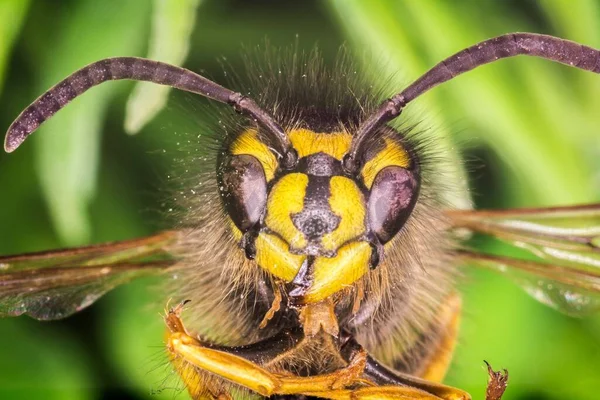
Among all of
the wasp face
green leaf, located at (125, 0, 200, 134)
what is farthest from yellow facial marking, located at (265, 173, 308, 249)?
green leaf, located at (125, 0, 200, 134)

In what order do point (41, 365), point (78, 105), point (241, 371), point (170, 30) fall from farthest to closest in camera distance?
1. point (41, 365)
2. point (78, 105)
3. point (170, 30)
4. point (241, 371)

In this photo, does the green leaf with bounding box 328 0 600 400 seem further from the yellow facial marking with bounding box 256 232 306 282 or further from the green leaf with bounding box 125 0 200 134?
the yellow facial marking with bounding box 256 232 306 282

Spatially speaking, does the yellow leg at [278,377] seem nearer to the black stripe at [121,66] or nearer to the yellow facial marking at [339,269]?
the yellow facial marking at [339,269]

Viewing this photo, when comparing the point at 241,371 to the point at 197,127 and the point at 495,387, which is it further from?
the point at 197,127

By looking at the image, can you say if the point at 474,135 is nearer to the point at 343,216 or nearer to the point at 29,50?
the point at 343,216

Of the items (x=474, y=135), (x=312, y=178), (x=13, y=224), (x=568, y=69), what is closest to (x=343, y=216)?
(x=312, y=178)

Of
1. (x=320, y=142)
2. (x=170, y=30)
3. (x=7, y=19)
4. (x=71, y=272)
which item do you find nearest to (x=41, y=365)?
(x=71, y=272)
